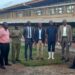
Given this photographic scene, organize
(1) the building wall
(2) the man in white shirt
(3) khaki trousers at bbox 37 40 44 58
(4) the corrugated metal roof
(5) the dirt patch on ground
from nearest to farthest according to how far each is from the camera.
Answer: (5) the dirt patch on ground < (2) the man in white shirt < (3) khaki trousers at bbox 37 40 44 58 < (1) the building wall < (4) the corrugated metal roof

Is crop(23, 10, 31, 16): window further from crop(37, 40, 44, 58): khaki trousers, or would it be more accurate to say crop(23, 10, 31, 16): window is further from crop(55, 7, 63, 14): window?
crop(37, 40, 44, 58): khaki trousers

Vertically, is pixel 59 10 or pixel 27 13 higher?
pixel 59 10

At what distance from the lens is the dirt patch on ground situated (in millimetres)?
12937

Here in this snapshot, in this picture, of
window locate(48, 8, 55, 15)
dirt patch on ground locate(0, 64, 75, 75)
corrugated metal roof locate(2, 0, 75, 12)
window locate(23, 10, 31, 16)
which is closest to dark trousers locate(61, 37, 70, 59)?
dirt patch on ground locate(0, 64, 75, 75)

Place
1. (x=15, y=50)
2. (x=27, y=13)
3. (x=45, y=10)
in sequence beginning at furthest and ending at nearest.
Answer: (x=27, y=13), (x=45, y=10), (x=15, y=50)

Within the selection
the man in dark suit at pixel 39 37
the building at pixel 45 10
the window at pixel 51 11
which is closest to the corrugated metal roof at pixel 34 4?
the building at pixel 45 10

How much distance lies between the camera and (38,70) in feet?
44.7

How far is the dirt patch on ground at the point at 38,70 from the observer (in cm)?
1294

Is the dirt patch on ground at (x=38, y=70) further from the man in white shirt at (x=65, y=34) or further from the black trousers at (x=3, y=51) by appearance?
the man in white shirt at (x=65, y=34)

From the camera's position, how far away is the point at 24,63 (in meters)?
15.4

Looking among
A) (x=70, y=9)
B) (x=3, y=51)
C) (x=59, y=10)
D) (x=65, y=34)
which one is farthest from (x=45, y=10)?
(x=3, y=51)

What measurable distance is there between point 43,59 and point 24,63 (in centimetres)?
→ 147

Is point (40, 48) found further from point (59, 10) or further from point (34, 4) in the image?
point (34, 4)

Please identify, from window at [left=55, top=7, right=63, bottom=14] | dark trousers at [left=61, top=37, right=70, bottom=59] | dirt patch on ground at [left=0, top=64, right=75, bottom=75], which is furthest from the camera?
window at [left=55, top=7, right=63, bottom=14]
